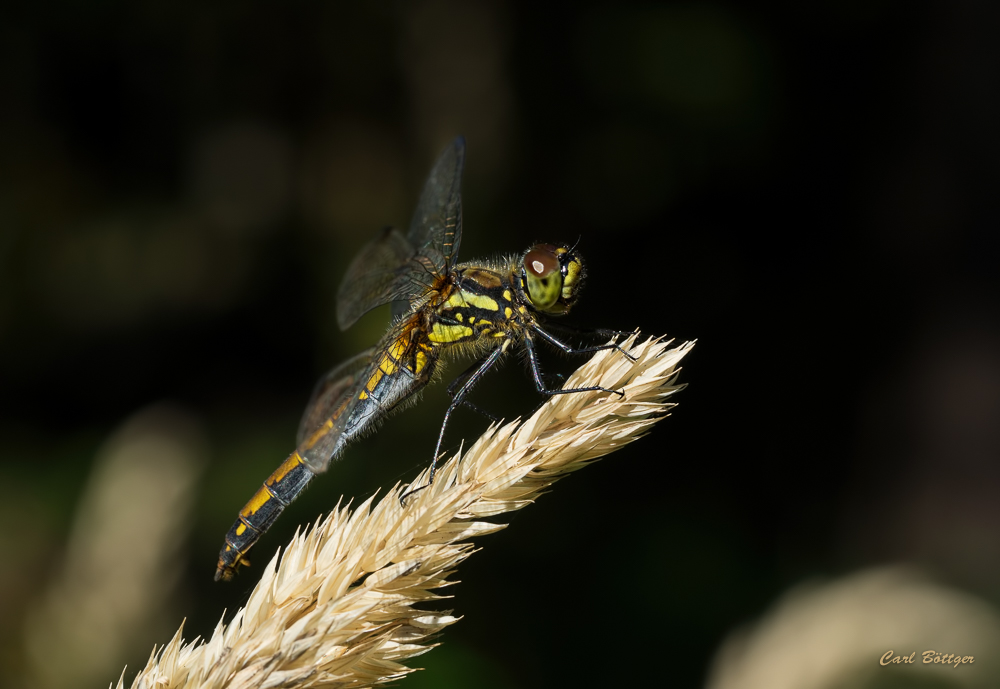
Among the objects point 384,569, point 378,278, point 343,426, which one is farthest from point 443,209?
point 384,569

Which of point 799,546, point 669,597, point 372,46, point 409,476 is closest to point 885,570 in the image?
point 669,597

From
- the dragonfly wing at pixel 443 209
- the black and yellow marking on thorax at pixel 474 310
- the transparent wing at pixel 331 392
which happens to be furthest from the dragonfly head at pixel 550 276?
the transparent wing at pixel 331 392

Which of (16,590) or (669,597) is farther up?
(16,590)

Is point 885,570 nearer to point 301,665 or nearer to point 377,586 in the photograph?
point 377,586

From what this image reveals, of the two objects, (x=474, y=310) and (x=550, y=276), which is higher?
(x=474, y=310)

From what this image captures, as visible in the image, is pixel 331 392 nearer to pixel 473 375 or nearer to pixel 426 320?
pixel 426 320
